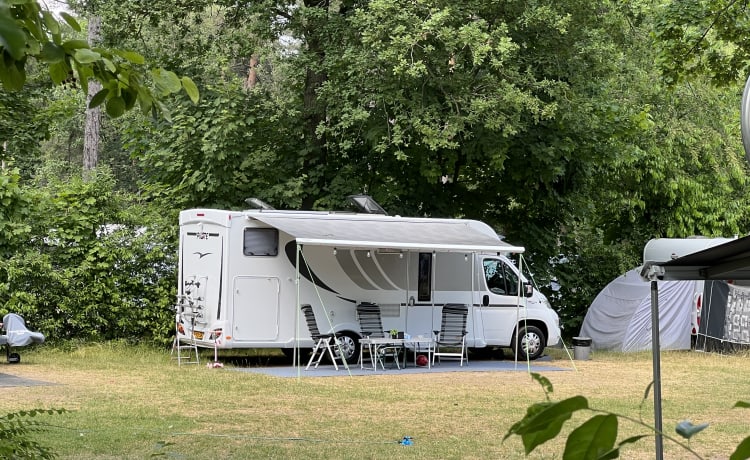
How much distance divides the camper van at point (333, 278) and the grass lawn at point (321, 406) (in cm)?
89

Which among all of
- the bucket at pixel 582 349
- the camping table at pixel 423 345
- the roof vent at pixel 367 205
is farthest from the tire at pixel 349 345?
the bucket at pixel 582 349

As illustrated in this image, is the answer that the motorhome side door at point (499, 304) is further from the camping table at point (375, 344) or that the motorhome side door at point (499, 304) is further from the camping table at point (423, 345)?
the camping table at point (375, 344)

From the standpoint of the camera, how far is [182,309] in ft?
48.2

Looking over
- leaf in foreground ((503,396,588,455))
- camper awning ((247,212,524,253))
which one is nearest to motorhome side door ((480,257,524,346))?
camper awning ((247,212,524,253))

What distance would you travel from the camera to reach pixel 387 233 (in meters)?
14.5

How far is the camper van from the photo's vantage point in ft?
46.3

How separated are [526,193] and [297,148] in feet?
13.4

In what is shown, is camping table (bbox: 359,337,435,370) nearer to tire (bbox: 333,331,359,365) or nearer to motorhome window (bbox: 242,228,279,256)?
tire (bbox: 333,331,359,365)

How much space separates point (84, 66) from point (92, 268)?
13.8m

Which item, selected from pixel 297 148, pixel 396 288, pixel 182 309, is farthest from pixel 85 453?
pixel 297 148

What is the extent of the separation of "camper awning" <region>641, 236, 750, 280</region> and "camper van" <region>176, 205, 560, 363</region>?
7701mm

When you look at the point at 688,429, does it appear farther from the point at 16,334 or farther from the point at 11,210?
the point at 16,334

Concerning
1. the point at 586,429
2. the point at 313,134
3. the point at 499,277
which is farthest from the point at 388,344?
the point at 586,429

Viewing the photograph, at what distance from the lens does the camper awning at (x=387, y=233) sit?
13.6 metres
